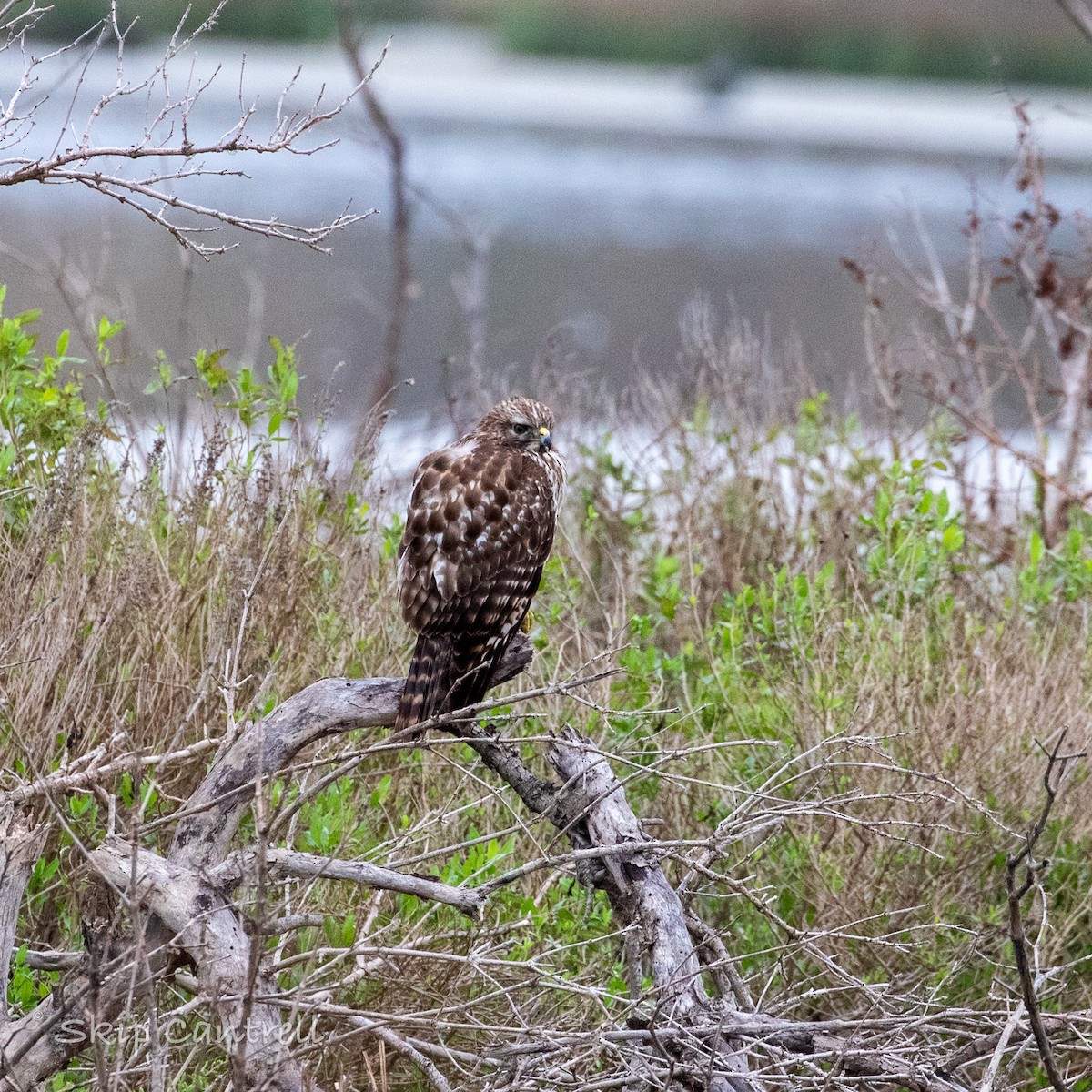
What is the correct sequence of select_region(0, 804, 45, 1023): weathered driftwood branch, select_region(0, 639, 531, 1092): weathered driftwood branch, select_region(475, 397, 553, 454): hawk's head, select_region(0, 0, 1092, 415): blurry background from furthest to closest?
select_region(0, 0, 1092, 415): blurry background, select_region(475, 397, 553, 454): hawk's head, select_region(0, 804, 45, 1023): weathered driftwood branch, select_region(0, 639, 531, 1092): weathered driftwood branch

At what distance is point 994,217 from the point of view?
567 centimetres

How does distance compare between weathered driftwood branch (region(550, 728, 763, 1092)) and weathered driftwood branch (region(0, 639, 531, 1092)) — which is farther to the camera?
weathered driftwood branch (region(550, 728, 763, 1092))

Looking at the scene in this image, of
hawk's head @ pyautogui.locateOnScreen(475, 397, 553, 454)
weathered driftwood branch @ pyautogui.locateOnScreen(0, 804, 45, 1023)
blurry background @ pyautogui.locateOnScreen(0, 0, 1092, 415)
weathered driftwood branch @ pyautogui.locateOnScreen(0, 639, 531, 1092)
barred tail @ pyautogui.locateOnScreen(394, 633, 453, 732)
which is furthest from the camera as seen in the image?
blurry background @ pyautogui.locateOnScreen(0, 0, 1092, 415)

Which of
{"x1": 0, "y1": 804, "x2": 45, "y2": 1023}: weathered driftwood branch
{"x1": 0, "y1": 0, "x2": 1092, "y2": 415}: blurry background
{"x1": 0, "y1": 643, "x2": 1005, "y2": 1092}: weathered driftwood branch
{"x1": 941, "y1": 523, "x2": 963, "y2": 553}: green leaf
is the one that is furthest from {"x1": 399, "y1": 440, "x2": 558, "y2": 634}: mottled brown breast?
{"x1": 0, "y1": 0, "x2": 1092, "y2": 415}: blurry background

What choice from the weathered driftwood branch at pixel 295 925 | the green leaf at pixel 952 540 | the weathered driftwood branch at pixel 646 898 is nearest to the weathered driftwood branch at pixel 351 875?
the weathered driftwood branch at pixel 295 925

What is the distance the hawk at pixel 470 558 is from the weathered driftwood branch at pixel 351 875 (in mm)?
527

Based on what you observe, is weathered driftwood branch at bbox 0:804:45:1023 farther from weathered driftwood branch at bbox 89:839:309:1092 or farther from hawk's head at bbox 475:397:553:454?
hawk's head at bbox 475:397:553:454

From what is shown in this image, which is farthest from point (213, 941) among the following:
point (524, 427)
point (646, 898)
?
point (524, 427)

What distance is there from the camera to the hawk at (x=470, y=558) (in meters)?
3.23

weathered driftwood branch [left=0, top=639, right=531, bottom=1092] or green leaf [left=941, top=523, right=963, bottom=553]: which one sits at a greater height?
green leaf [left=941, top=523, right=963, bottom=553]

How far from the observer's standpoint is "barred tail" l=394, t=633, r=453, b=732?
2971mm

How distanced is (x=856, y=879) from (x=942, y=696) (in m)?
0.57

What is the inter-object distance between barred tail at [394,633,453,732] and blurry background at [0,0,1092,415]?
7.74 feet

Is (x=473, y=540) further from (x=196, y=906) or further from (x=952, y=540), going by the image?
(x=952, y=540)
